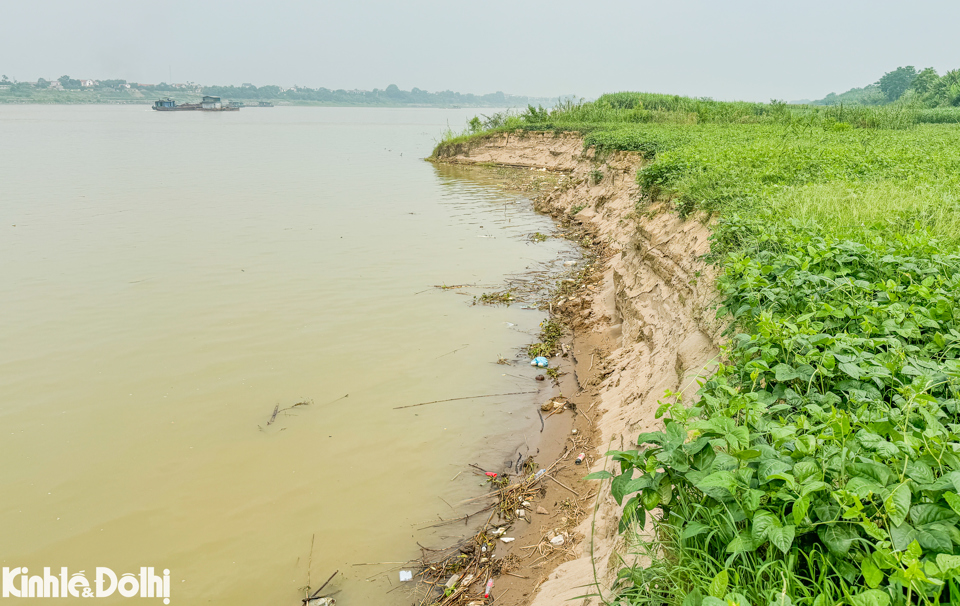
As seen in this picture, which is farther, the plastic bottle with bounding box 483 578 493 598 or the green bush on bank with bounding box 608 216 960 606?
the plastic bottle with bounding box 483 578 493 598

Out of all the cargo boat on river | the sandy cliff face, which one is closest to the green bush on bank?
the sandy cliff face

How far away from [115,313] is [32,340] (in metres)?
1.20

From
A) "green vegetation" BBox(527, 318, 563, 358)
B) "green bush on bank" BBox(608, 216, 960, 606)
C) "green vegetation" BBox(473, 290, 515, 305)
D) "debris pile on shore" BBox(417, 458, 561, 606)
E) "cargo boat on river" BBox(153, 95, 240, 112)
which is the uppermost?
"cargo boat on river" BBox(153, 95, 240, 112)

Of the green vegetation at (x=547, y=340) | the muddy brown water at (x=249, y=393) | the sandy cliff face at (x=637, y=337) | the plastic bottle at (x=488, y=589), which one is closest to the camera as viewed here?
the sandy cliff face at (x=637, y=337)

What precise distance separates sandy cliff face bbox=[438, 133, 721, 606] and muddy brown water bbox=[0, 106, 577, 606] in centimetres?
102

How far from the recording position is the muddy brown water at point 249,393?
14.8 feet

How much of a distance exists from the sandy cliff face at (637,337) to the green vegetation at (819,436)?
423 millimetres

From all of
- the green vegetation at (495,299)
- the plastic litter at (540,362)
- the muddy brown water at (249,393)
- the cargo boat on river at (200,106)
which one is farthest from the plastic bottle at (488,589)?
the cargo boat on river at (200,106)

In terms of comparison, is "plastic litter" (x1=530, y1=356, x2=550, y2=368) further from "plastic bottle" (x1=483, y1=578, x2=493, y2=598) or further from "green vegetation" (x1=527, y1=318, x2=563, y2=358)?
"plastic bottle" (x1=483, y1=578, x2=493, y2=598)

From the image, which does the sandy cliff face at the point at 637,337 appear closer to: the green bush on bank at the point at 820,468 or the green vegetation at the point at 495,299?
the green bush on bank at the point at 820,468

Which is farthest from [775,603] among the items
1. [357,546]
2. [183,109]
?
[183,109]

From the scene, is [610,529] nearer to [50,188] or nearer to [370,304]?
[370,304]

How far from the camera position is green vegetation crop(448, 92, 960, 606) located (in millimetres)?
1881

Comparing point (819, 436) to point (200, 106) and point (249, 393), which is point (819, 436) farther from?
point (200, 106)
